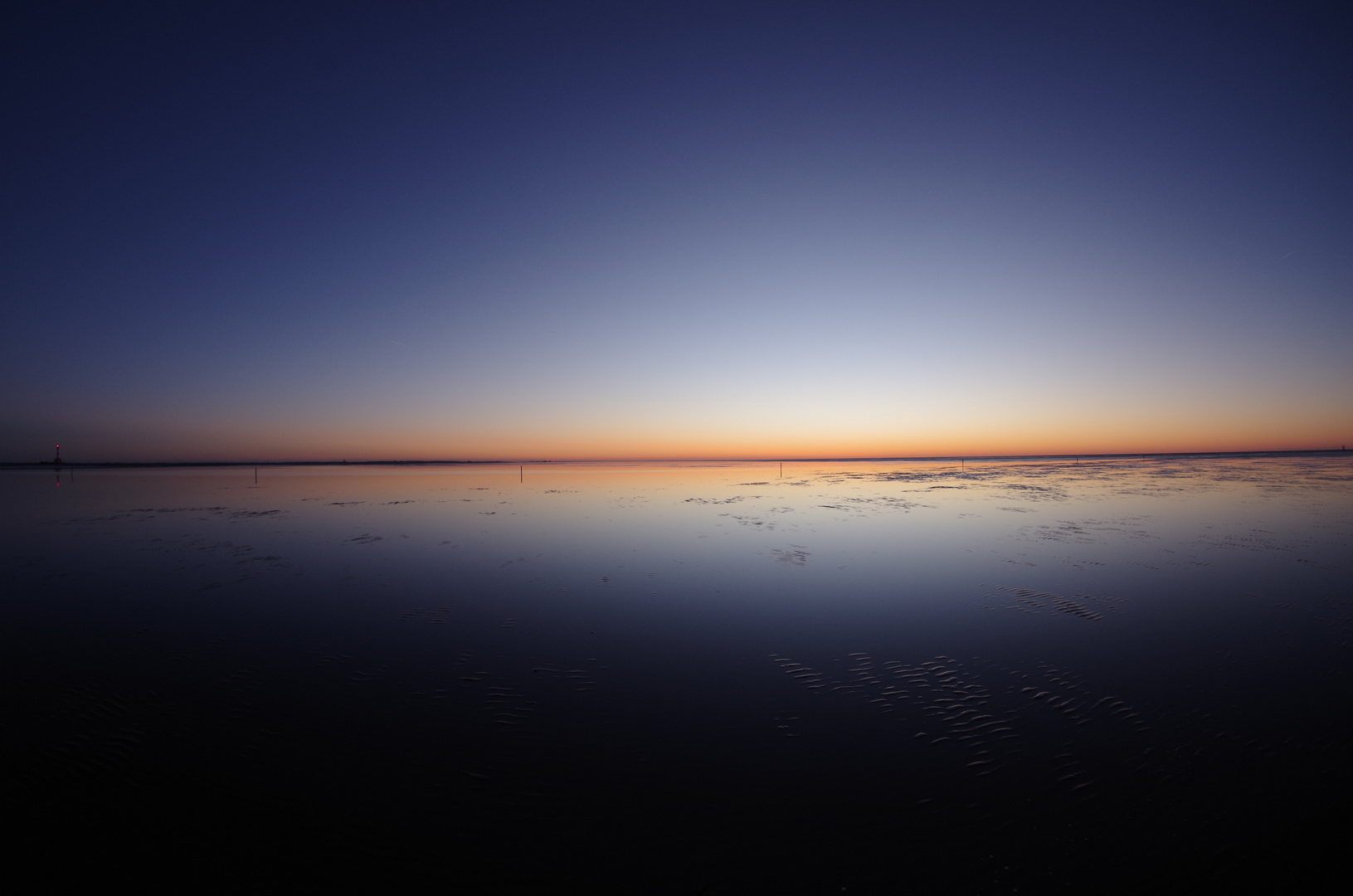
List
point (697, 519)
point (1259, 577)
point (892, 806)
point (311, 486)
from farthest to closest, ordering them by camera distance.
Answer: point (311, 486)
point (697, 519)
point (1259, 577)
point (892, 806)

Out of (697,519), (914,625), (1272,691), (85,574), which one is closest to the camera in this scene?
(1272,691)

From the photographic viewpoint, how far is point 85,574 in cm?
1319

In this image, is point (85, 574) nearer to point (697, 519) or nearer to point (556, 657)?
point (556, 657)

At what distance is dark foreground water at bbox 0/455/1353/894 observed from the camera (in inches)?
168

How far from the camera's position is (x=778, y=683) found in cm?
749

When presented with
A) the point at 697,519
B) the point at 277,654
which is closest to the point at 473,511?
the point at 697,519

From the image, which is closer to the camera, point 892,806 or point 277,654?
point 892,806

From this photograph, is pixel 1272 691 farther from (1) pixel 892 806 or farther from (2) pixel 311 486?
(2) pixel 311 486

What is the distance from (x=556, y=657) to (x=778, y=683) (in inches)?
131

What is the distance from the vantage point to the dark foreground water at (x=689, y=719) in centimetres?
426

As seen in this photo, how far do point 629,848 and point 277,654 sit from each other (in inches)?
273

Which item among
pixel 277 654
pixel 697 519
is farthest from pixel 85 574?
pixel 697 519

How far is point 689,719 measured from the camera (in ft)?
21.3

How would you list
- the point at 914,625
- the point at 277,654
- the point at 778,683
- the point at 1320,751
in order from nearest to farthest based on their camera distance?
the point at 1320,751 < the point at 778,683 < the point at 277,654 < the point at 914,625
